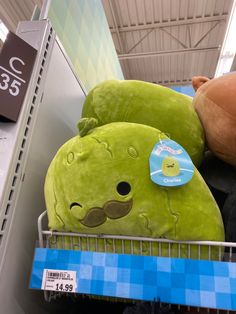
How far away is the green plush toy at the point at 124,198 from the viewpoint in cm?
42

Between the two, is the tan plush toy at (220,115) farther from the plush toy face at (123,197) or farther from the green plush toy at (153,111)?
the plush toy face at (123,197)

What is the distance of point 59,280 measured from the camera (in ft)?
1.42

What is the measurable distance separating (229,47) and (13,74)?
377cm

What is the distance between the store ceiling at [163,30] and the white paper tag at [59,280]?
3747 millimetres

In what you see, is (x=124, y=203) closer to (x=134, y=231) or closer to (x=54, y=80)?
(x=134, y=231)

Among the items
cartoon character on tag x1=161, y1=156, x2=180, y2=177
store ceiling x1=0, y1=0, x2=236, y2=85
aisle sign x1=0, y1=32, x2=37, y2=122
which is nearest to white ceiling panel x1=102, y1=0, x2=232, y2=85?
store ceiling x1=0, y1=0, x2=236, y2=85

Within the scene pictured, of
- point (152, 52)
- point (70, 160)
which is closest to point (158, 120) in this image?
point (70, 160)

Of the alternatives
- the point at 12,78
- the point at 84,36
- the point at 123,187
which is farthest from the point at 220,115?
the point at 84,36

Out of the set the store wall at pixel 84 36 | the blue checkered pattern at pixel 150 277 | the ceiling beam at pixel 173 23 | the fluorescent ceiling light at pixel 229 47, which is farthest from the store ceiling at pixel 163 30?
the blue checkered pattern at pixel 150 277

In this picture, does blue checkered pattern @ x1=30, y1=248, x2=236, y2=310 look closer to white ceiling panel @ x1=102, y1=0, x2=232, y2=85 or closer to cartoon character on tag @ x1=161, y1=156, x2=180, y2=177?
cartoon character on tag @ x1=161, y1=156, x2=180, y2=177

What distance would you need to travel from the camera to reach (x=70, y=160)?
1.56ft

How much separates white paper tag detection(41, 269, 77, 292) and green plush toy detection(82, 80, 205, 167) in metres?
0.31

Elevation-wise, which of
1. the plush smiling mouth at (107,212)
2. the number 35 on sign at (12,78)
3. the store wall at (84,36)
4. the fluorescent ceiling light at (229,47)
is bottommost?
the plush smiling mouth at (107,212)

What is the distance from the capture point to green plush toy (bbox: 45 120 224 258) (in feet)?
1.38
